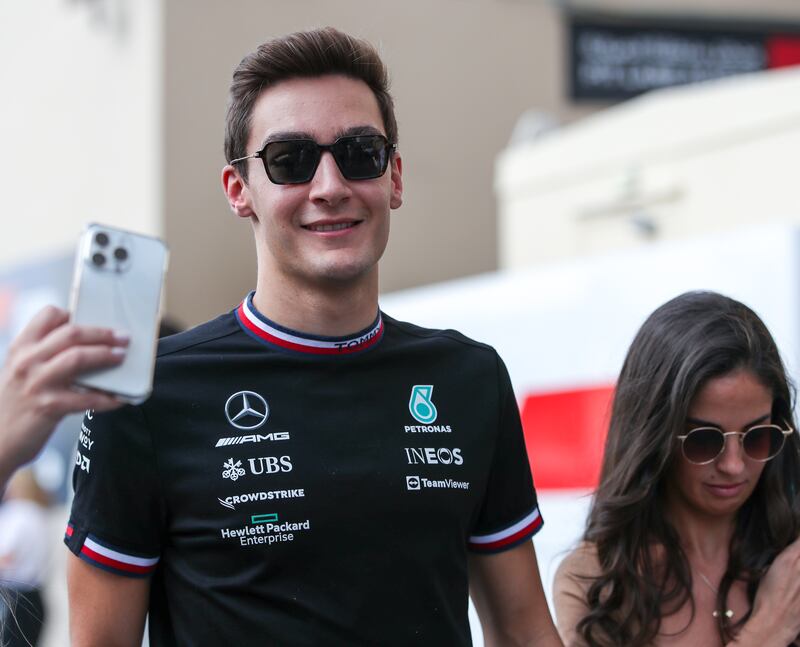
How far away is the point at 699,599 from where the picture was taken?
8.75 feet

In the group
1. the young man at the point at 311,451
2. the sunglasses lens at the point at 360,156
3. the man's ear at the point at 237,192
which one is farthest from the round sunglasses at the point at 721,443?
the man's ear at the point at 237,192

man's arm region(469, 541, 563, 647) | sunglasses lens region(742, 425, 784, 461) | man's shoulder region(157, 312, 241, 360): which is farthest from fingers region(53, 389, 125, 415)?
sunglasses lens region(742, 425, 784, 461)

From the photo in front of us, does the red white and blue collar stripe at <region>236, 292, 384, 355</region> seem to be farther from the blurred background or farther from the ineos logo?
the blurred background

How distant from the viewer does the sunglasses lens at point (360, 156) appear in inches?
89.2

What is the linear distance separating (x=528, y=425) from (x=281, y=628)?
10.5ft

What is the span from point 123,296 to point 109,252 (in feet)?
0.26

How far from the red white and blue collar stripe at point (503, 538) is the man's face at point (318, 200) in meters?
0.54

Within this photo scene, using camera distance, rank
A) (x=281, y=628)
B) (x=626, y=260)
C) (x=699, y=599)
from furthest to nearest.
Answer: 1. (x=626, y=260)
2. (x=699, y=599)
3. (x=281, y=628)

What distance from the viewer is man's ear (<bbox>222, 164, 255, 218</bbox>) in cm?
237

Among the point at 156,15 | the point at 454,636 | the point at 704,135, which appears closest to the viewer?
the point at 454,636

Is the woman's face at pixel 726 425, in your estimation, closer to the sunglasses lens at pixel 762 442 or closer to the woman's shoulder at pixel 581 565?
the sunglasses lens at pixel 762 442

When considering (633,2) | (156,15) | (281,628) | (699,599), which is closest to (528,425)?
(699,599)

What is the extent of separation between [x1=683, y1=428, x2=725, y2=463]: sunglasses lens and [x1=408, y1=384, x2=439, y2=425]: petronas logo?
0.62 meters

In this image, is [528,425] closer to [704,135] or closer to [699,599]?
[704,135]
